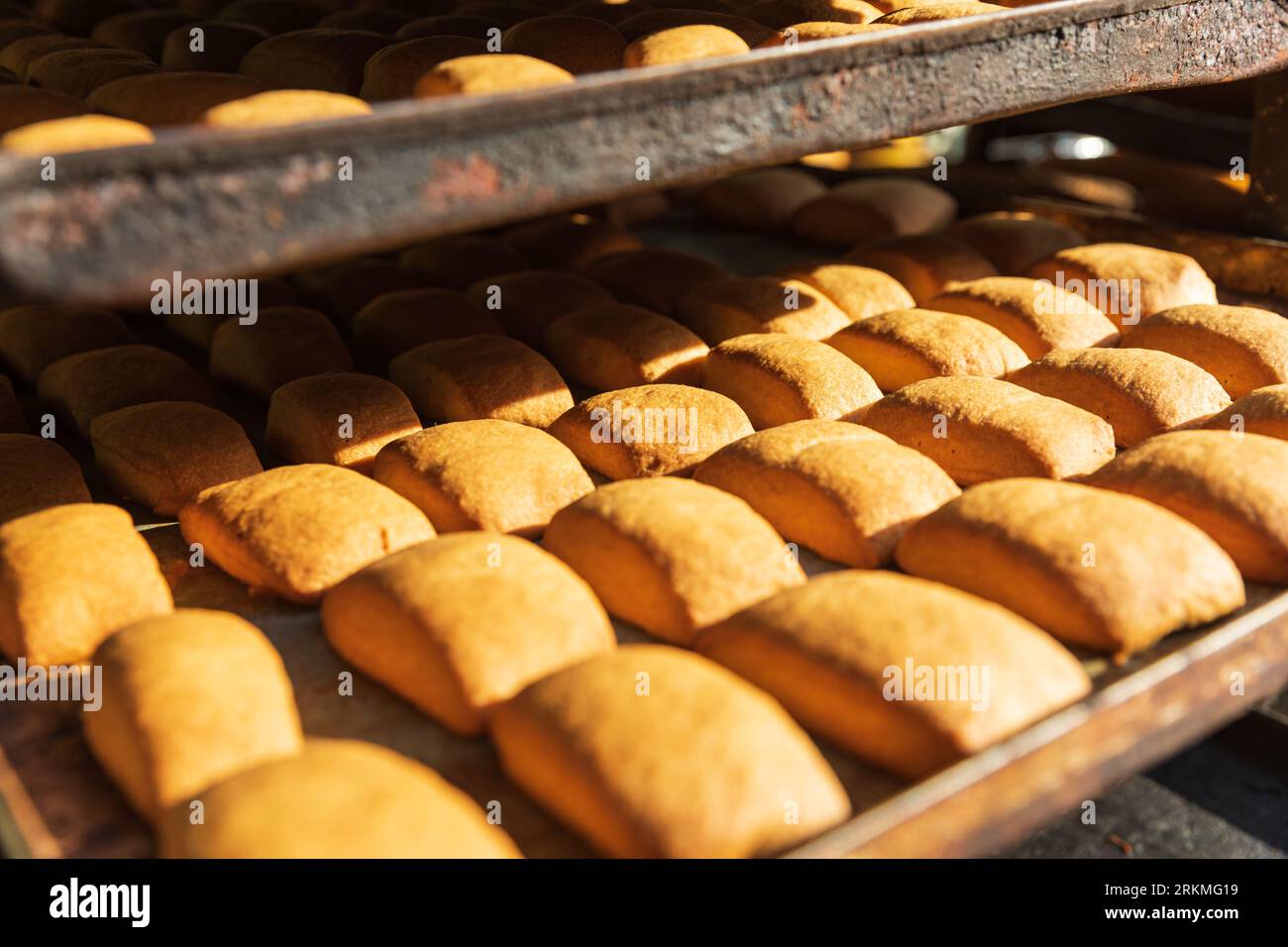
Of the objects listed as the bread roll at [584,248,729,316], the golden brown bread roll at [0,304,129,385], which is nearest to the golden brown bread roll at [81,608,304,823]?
the golden brown bread roll at [0,304,129,385]

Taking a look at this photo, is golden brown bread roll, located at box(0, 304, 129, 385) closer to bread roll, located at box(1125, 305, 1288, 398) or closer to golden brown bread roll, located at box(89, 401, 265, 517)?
golden brown bread roll, located at box(89, 401, 265, 517)

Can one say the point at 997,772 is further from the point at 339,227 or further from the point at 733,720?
the point at 339,227

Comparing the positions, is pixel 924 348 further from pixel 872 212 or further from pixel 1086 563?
pixel 872 212

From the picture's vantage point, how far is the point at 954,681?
46.6 inches

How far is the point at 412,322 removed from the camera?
2.41m

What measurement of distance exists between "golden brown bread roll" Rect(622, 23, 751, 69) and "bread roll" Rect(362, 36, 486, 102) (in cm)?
24

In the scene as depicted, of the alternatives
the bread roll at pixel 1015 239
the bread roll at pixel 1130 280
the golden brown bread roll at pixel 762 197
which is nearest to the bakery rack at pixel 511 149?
the bread roll at pixel 1130 280

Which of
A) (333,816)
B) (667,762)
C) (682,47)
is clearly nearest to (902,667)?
(667,762)

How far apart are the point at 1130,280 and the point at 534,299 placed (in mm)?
1285

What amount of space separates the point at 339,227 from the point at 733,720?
0.60 metres

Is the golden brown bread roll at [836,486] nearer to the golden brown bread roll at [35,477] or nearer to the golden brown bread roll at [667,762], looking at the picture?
the golden brown bread roll at [667,762]

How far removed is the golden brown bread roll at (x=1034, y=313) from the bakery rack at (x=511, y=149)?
0.55 metres
